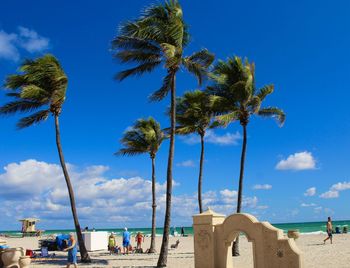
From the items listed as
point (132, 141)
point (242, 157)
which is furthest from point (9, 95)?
point (242, 157)

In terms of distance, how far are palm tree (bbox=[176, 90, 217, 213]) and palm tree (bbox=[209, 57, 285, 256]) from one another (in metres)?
2.43

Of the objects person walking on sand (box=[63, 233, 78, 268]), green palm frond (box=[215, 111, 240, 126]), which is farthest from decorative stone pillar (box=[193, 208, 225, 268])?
green palm frond (box=[215, 111, 240, 126])

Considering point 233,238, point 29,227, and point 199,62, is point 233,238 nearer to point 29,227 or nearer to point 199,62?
point 199,62

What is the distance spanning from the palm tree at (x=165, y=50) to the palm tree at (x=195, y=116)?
18.2 ft

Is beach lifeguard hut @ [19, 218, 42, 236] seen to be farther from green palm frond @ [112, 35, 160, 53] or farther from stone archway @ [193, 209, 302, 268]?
stone archway @ [193, 209, 302, 268]

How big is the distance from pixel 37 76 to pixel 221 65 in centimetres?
907

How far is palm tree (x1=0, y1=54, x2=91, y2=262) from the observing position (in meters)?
20.0

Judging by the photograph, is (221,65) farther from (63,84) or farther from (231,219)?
(231,219)

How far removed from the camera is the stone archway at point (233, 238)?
12.7 meters

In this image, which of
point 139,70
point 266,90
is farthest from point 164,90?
point 266,90

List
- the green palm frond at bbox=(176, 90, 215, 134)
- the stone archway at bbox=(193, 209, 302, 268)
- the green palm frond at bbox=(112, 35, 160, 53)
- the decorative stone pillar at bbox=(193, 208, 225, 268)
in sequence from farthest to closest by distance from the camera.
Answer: the green palm frond at bbox=(176, 90, 215, 134) < the green palm frond at bbox=(112, 35, 160, 53) < the decorative stone pillar at bbox=(193, 208, 225, 268) < the stone archway at bbox=(193, 209, 302, 268)

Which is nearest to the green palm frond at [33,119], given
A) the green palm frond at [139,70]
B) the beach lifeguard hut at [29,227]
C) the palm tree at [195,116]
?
the green palm frond at [139,70]

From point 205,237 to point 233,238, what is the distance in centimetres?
102

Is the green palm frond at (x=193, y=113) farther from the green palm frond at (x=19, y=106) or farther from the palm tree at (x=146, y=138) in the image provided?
the green palm frond at (x=19, y=106)
